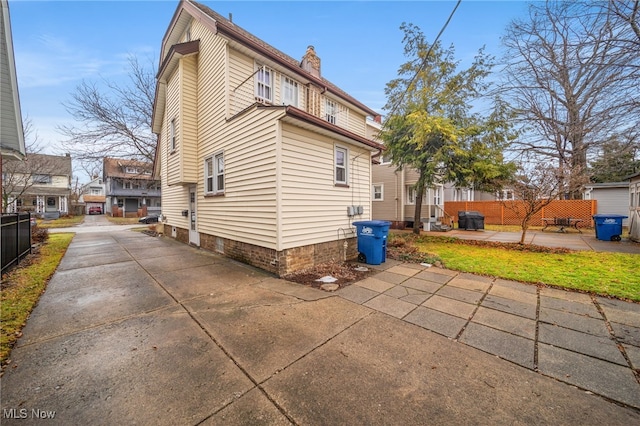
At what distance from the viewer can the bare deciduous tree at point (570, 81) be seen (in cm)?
937

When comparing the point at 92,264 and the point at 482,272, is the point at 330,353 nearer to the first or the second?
the point at 482,272

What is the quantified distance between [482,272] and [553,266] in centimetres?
229

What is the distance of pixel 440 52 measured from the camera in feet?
36.4

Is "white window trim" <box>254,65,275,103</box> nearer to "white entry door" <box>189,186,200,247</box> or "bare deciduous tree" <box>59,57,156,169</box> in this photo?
"white entry door" <box>189,186,200,247</box>

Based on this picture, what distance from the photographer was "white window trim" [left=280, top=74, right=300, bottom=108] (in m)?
8.97

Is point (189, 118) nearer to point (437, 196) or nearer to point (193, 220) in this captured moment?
point (193, 220)

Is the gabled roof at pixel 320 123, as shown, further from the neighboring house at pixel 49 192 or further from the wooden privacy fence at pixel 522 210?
the neighboring house at pixel 49 192

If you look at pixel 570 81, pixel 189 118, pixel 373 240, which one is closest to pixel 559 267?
pixel 373 240

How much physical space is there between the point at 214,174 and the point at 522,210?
71.3ft

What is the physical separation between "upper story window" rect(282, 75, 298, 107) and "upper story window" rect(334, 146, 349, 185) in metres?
3.27

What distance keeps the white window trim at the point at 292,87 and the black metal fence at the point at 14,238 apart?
27.4 ft

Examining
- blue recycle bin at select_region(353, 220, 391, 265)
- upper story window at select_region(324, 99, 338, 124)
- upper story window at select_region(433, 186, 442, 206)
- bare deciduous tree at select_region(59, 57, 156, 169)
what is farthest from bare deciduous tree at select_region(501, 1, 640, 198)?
bare deciduous tree at select_region(59, 57, 156, 169)

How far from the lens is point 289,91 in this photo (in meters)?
9.28

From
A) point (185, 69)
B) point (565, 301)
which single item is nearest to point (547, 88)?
point (565, 301)
